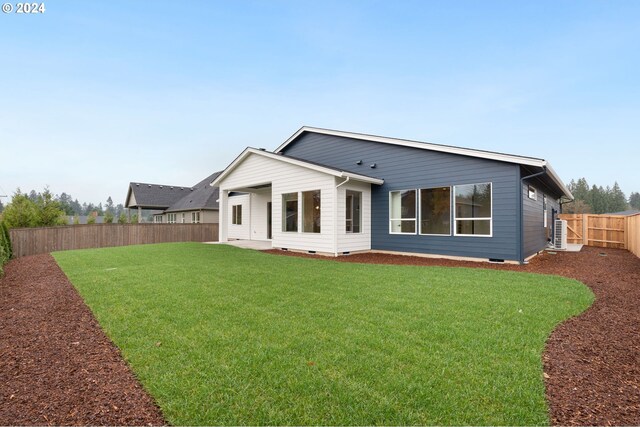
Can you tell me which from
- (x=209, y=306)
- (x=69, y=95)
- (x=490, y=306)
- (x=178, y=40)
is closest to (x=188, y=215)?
(x=69, y=95)

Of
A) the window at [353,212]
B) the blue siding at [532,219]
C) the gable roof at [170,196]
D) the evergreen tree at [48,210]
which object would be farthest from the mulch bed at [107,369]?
the gable roof at [170,196]

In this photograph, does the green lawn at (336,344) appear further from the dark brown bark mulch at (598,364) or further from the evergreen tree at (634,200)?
the evergreen tree at (634,200)

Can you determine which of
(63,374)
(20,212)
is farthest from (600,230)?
(20,212)

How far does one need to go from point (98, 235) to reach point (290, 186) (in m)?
11.5

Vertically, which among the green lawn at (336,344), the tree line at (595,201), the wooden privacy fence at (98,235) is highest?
the tree line at (595,201)

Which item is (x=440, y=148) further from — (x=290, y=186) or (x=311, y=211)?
(x=290, y=186)

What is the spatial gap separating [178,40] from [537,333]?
14.1 meters

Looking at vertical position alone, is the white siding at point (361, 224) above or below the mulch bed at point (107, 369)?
above

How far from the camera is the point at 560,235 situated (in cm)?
1475

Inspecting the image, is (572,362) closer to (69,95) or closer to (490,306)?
(490,306)

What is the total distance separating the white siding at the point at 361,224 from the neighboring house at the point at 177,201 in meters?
15.3

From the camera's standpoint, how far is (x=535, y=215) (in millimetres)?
11977

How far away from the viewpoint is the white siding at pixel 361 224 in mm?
11125

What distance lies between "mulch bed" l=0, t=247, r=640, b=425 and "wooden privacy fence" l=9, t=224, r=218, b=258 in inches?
446
